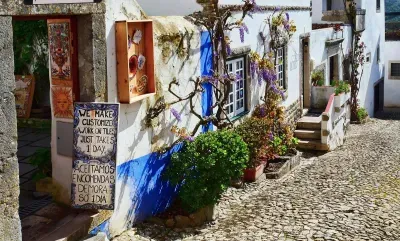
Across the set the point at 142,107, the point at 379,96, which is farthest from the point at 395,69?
the point at 142,107

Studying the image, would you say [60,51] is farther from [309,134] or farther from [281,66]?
[309,134]

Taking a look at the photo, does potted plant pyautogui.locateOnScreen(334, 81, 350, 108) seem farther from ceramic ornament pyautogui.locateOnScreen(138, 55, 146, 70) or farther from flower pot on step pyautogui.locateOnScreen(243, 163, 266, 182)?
ceramic ornament pyautogui.locateOnScreen(138, 55, 146, 70)

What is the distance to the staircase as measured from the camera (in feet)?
47.2

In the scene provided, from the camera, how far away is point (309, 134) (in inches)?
585

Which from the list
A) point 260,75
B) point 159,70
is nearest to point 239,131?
point 260,75

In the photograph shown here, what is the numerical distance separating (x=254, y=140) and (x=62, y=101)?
4.53 metres

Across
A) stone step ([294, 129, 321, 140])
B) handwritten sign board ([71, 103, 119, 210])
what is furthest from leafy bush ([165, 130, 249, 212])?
stone step ([294, 129, 321, 140])

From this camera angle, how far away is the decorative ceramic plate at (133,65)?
743 centimetres

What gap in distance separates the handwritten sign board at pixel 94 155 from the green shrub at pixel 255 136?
442 centimetres

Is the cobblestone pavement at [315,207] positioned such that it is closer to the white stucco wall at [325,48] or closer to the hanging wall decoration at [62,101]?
the hanging wall decoration at [62,101]

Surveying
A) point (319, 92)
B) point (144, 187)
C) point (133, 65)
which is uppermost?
point (133, 65)

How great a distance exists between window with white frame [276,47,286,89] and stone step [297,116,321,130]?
1.25m

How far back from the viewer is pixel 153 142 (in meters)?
8.20

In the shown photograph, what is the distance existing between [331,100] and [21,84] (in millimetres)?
8357
